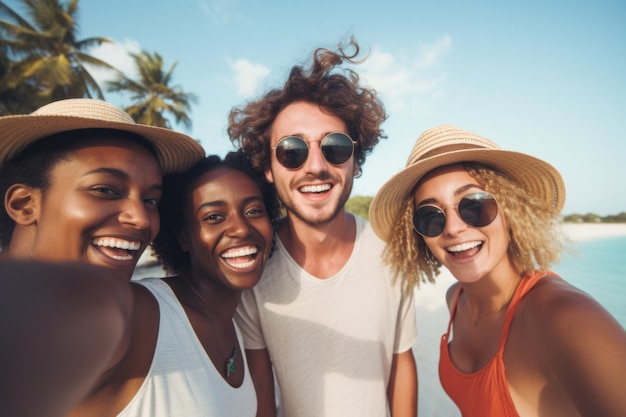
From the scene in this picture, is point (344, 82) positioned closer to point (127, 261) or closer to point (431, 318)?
point (127, 261)

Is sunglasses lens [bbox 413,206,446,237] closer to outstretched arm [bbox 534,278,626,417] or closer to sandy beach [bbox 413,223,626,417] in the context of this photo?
sandy beach [bbox 413,223,626,417]

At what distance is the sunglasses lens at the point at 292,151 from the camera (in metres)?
2.44

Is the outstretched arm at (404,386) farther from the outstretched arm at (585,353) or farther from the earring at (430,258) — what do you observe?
the outstretched arm at (585,353)

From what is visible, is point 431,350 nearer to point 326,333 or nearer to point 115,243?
point 326,333

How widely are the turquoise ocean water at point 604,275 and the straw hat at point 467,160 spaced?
771 centimetres

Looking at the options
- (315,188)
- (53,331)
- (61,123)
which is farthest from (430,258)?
(61,123)

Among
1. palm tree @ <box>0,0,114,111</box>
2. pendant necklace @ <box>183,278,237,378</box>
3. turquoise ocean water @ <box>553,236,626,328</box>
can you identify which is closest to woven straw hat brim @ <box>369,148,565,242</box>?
pendant necklace @ <box>183,278,237,378</box>

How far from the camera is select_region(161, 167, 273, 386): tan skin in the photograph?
1.97 metres

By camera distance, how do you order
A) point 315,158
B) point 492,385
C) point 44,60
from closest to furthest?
1. point 492,385
2. point 315,158
3. point 44,60

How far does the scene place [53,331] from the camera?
0.61 meters

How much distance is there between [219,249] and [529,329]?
6.10ft

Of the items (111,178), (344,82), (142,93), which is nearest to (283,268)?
(111,178)

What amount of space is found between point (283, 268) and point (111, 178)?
4.36 feet

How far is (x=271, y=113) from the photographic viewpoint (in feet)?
9.39
